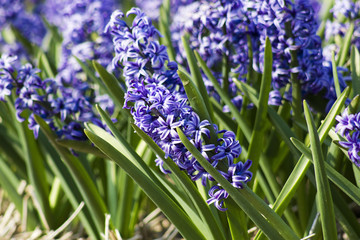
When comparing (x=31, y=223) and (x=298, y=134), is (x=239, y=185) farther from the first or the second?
(x=31, y=223)

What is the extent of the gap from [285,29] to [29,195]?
1.93 meters

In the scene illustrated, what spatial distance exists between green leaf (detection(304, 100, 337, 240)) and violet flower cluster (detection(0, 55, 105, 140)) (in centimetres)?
115

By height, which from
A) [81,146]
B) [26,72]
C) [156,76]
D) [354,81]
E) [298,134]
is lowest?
[298,134]

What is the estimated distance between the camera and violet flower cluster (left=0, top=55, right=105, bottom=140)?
2016 mm

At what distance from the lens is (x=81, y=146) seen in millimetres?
1990

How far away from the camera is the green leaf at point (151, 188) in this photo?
1.56 metres

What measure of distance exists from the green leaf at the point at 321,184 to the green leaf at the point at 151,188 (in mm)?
500

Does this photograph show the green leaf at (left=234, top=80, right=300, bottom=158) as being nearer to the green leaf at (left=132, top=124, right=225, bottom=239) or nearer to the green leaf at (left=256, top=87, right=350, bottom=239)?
the green leaf at (left=256, top=87, right=350, bottom=239)

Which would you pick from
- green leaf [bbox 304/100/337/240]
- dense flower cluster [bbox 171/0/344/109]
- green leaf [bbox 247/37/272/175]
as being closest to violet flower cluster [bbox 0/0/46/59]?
dense flower cluster [bbox 171/0/344/109]

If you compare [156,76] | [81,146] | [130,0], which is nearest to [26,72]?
[81,146]

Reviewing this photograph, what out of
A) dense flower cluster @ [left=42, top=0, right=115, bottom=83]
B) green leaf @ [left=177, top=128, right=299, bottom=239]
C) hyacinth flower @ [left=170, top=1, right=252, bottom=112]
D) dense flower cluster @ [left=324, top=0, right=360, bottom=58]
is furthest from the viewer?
dense flower cluster @ [left=42, top=0, right=115, bottom=83]

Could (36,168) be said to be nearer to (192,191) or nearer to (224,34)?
(192,191)

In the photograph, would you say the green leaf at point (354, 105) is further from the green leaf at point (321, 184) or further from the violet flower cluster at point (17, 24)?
the violet flower cluster at point (17, 24)

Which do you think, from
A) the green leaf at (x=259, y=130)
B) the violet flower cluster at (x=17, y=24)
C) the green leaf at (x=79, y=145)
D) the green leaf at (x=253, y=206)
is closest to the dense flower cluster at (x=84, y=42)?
the green leaf at (x=79, y=145)
